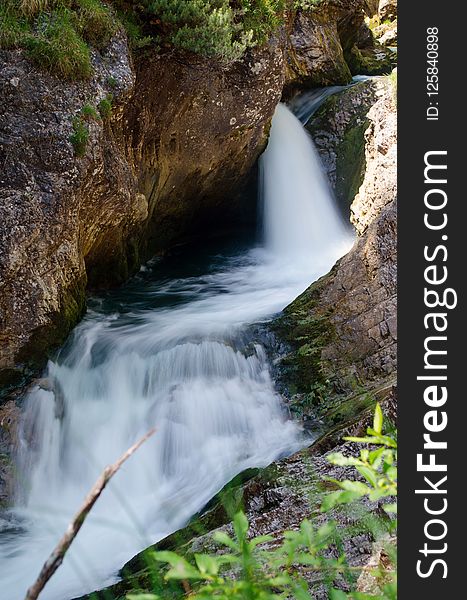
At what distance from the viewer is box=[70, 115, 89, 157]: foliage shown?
6.05 m

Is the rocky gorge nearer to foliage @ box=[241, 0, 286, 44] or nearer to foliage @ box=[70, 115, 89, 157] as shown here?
foliage @ box=[70, 115, 89, 157]

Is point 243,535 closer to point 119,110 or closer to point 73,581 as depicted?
point 73,581

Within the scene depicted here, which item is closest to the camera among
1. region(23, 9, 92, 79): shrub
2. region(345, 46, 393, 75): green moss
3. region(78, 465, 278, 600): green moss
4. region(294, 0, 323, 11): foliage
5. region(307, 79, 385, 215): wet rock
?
region(78, 465, 278, 600): green moss

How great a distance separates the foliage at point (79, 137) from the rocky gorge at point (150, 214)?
0.06 ft

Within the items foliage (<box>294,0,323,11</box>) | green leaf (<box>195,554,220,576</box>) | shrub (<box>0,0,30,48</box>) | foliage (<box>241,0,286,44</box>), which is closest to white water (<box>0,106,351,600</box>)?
shrub (<box>0,0,30,48</box>)

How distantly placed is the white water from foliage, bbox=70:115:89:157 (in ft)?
6.35

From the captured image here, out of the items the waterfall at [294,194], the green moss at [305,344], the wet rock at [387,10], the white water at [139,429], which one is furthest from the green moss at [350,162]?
the wet rock at [387,10]

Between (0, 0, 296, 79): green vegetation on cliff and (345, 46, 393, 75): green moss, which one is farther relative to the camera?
(345, 46, 393, 75): green moss

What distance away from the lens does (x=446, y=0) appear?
1.80 meters

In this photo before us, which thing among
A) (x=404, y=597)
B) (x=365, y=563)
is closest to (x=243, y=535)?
(x=404, y=597)

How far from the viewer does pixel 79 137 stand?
6.05 meters

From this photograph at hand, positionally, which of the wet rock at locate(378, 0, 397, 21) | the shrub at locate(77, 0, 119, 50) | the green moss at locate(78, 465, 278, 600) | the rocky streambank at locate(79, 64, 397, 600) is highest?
the wet rock at locate(378, 0, 397, 21)

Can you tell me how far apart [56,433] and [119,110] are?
11.4 ft

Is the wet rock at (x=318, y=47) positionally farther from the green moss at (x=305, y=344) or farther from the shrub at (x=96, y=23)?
the green moss at (x=305, y=344)
